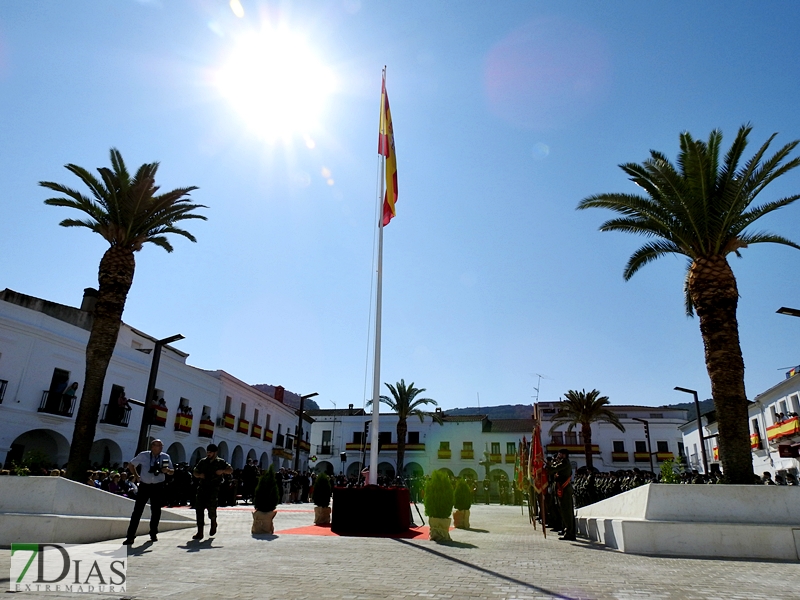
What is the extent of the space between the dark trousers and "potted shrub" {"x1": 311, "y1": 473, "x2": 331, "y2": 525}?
5.33 meters

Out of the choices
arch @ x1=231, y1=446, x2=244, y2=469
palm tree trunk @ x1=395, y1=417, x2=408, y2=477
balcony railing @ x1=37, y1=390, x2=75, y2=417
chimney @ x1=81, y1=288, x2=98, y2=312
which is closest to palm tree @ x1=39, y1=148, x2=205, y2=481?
balcony railing @ x1=37, y1=390, x2=75, y2=417

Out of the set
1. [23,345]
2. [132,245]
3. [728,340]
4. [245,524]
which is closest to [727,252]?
[728,340]

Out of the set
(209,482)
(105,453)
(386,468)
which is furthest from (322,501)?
(386,468)

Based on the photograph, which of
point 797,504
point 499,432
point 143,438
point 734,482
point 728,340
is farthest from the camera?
point 499,432

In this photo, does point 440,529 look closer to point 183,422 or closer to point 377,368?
point 377,368

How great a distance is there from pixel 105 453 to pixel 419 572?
25.9 metres

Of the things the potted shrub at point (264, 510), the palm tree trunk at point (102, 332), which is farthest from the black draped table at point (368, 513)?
the palm tree trunk at point (102, 332)

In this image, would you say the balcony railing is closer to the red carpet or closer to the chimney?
the chimney

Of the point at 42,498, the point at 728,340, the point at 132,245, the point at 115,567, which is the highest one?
the point at 132,245

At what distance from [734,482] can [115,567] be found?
34.8 feet

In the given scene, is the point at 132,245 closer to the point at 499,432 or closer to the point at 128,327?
the point at 128,327

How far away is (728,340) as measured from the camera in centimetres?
1155

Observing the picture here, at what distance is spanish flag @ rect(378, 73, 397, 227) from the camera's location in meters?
14.5

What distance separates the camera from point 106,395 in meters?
26.4
